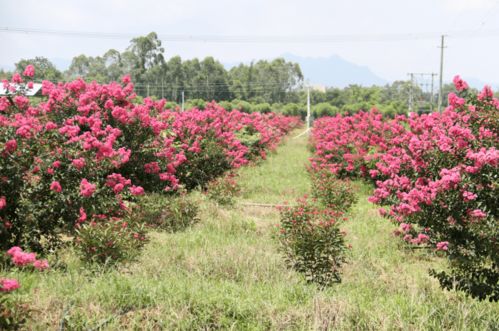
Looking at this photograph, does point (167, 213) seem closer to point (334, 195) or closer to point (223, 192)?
point (223, 192)

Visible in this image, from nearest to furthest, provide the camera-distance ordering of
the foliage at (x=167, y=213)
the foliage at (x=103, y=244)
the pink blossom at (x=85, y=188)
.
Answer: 1. the foliage at (x=103, y=244)
2. the pink blossom at (x=85, y=188)
3. the foliage at (x=167, y=213)

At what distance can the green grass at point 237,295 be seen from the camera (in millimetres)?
3904

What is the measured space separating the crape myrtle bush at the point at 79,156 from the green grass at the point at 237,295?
63cm

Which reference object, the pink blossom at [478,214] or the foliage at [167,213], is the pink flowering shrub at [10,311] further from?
the foliage at [167,213]

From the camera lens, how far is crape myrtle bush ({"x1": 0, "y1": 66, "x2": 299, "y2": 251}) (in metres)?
5.06

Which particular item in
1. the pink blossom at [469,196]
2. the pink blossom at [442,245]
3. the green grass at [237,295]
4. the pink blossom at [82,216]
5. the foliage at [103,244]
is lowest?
the green grass at [237,295]

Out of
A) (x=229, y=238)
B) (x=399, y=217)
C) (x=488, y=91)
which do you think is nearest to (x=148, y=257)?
(x=229, y=238)

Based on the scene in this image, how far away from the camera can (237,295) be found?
4.36 m

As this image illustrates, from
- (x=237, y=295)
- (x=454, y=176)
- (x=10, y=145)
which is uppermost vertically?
(x=10, y=145)

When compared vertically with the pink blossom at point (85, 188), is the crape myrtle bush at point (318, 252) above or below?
below

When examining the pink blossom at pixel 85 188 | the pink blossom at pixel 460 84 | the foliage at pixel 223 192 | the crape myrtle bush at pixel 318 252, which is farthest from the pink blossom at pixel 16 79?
the pink blossom at pixel 460 84

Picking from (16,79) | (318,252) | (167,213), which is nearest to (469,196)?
(318,252)

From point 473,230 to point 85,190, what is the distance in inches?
155

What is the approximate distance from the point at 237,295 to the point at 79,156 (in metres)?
2.64
